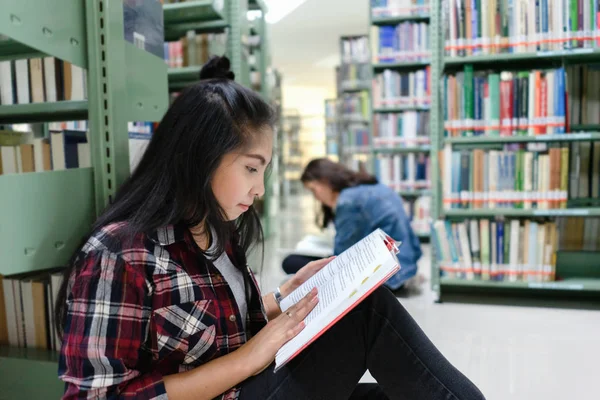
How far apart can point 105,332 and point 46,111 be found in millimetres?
796

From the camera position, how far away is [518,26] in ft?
7.77

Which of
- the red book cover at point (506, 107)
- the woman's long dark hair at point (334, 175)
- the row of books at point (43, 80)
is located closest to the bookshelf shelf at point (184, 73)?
the woman's long dark hair at point (334, 175)

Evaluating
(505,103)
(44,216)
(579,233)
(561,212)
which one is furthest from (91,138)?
(579,233)

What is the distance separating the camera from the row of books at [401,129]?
13.6ft

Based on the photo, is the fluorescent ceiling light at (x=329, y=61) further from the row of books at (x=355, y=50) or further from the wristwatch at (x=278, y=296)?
the wristwatch at (x=278, y=296)

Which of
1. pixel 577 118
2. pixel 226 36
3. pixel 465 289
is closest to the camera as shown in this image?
pixel 577 118

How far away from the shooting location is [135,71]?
1.16 metres

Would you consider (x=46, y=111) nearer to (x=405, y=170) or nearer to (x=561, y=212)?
(x=561, y=212)

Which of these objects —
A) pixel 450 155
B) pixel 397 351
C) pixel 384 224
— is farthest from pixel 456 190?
pixel 397 351

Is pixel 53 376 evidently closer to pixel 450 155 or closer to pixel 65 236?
pixel 65 236

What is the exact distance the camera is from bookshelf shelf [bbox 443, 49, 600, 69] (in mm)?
2303

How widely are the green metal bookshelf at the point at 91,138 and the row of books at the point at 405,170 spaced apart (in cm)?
317

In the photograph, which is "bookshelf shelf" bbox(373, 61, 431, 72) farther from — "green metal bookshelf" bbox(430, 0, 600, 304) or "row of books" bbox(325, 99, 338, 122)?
"row of books" bbox(325, 99, 338, 122)

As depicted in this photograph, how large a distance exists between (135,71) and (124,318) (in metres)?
0.67
